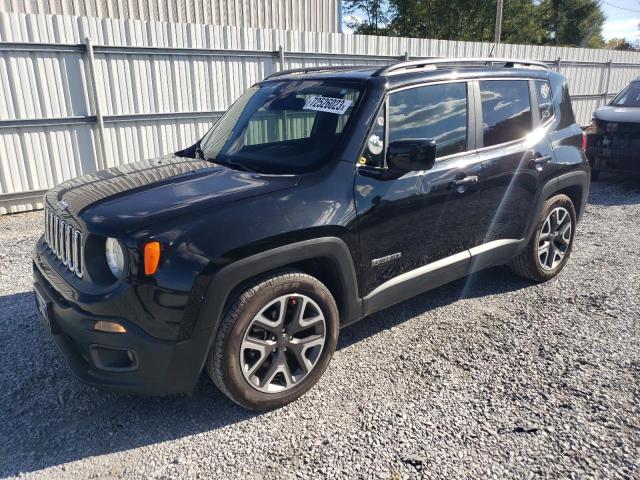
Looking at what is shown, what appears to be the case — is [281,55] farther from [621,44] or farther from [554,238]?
[621,44]

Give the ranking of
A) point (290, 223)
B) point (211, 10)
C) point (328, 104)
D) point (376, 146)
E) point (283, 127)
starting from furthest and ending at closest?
point (211, 10)
point (283, 127)
point (328, 104)
point (376, 146)
point (290, 223)

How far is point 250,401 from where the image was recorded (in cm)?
278

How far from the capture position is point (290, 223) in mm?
2715

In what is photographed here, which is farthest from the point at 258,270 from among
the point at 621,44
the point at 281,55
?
the point at 621,44

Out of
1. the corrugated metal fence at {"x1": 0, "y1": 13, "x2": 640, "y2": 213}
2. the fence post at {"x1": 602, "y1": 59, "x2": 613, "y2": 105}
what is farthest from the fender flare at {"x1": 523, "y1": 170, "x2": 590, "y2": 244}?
the fence post at {"x1": 602, "y1": 59, "x2": 613, "y2": 105}

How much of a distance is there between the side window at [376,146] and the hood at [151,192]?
51 cm

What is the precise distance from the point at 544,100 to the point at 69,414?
429cm

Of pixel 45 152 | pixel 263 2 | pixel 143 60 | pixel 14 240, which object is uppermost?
pixel 263 2

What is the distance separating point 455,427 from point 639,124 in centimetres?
725

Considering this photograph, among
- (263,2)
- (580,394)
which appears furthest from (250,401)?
(263,2)

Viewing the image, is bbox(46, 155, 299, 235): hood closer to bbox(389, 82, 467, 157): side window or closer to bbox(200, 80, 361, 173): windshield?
bbox(200, 80, 361, 173): windshield

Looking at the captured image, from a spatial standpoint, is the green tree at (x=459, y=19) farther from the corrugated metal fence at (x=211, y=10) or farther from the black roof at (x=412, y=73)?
the black roof at (x=412, y=73)

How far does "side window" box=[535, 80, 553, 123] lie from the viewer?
14.2ft

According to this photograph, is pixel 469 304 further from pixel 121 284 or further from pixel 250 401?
pixel 121 284
